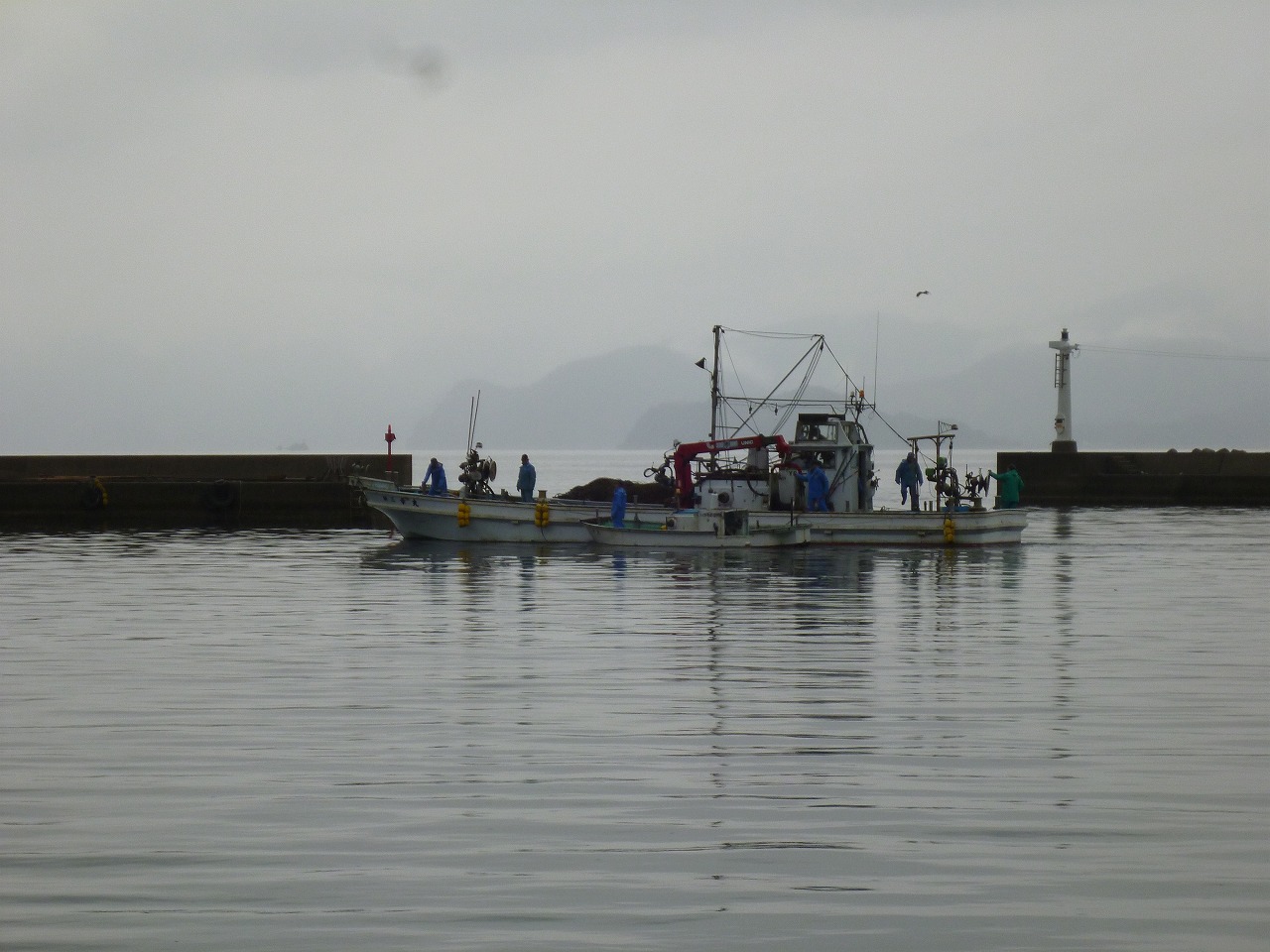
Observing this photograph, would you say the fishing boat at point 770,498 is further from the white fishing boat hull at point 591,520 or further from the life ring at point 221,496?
the life ring at point 221,496

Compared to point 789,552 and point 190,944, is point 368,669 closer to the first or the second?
point 190,944

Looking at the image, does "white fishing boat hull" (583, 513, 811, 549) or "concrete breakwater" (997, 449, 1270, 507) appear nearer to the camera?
"white fishing boat hull" (583, 513, 811, 549)

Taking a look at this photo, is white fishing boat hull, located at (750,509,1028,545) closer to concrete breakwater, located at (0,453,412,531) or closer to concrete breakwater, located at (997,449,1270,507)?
concrete breakwater, located at (0,453,412,531)

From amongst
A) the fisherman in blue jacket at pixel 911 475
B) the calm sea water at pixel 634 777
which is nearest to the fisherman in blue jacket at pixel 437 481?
the fisherman in blue jacket at pixel 911 475

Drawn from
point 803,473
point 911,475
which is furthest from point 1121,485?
point 803,473

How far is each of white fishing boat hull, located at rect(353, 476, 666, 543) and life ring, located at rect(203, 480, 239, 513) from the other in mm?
12807

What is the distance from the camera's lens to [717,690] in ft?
47.2

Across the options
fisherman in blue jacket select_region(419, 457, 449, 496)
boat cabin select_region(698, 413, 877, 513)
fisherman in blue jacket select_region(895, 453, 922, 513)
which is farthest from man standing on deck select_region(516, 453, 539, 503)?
fisherman in blue jacket select_region(895, 453, 922, 513)

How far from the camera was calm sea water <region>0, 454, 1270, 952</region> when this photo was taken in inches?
278

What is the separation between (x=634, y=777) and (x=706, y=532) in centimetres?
2634

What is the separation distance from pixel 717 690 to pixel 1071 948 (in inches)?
311

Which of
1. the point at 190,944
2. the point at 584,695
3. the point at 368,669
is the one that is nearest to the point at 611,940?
the point at 190,944

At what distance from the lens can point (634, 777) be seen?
403 inches

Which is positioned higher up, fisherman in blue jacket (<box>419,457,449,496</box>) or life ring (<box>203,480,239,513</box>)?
fisherman in blue jacket (<box>419,457,449,496</box>)
